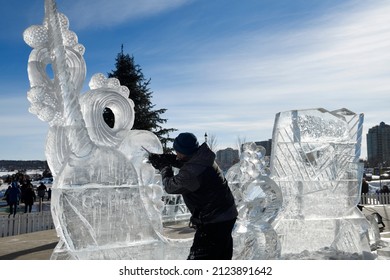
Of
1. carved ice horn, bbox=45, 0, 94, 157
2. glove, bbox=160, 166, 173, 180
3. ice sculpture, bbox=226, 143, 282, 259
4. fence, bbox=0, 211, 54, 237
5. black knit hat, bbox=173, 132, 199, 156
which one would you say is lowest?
fence, bbox=0, 211, 54, 237

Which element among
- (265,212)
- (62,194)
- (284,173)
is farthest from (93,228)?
(284,173)

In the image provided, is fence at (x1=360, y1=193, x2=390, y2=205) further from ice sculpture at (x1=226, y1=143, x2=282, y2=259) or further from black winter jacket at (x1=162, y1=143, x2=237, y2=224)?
black winter jacket at (x1=162, y1=143, x2=237, y2=224)

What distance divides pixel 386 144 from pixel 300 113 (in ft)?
120

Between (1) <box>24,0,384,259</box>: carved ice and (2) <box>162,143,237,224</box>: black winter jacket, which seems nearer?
(2) <box>162,143,237,224</box>: black winter jacket

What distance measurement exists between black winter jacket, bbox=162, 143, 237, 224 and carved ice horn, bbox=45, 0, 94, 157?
3.69 feet

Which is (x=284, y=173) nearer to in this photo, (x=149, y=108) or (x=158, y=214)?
(x=158, y=214)

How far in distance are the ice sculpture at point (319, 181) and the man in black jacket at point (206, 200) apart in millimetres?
2410

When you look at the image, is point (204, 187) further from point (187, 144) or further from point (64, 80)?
point (64, 80)

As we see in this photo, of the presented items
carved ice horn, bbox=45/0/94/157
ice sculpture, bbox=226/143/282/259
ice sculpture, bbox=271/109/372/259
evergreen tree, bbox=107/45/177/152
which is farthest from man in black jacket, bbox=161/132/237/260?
evergreen tree, bbox=107/45/177/152

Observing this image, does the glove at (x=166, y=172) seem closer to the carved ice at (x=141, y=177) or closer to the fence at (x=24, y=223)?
the carved ice at (x=141, y=177)

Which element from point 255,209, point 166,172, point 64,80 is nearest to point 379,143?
point 255,209

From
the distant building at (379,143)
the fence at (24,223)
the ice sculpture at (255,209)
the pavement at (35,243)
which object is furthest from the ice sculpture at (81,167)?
the distant building at (379,143)

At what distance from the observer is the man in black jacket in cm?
292

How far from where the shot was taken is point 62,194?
347cm
